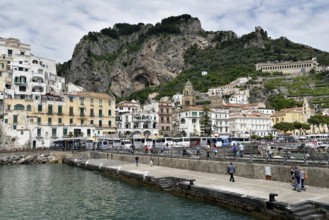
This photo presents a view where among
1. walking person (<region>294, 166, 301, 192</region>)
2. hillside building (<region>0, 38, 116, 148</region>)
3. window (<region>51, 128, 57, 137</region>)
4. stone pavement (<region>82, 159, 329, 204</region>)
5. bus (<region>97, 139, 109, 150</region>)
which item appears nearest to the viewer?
stone pavement (<region>82, 159, 329, 204</region>)

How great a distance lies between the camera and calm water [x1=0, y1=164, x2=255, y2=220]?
1959 cm

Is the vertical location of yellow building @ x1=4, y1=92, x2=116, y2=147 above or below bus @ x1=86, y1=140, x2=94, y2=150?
above

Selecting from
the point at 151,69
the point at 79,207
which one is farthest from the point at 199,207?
the point at 151,69

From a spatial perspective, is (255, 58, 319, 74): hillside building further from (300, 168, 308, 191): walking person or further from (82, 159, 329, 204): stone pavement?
(300, 168, 308, 191): walking person

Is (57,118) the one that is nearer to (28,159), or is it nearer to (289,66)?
(28,159)

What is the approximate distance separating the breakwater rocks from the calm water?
71.4 ft

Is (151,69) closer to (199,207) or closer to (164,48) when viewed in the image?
(164,48)

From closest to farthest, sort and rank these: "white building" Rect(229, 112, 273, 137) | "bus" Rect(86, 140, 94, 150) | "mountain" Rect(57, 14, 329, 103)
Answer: "bus" Rect(86, 140, 94, 150) → "white building" Rect(229, 112, 273, 137) → "mountain" Rect(57, 14, 329, 103)

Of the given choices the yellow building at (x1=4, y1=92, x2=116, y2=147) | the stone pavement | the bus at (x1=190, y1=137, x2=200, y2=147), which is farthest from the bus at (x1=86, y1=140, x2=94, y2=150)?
the stone pavement

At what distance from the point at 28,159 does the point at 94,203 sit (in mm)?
36332

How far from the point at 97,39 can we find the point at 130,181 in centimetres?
16876

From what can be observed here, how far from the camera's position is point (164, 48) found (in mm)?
182875

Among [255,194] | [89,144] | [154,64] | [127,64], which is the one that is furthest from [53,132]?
[154,64]

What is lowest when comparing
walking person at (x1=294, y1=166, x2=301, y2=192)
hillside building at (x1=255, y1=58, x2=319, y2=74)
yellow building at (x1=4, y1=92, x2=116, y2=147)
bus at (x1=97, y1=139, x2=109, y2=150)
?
walking person at (x1=294, y1=166, x2=301, y2=192)
